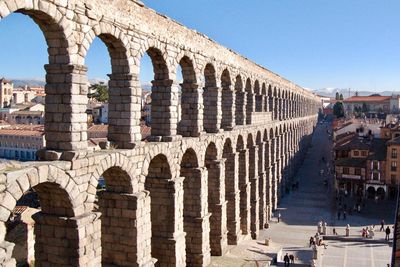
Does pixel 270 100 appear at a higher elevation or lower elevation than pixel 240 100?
higher

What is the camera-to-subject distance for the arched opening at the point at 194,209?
26.1 metres

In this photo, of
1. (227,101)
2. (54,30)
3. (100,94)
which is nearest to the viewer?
(54,30)

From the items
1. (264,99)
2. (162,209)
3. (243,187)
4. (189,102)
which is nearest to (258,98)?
(264,99)

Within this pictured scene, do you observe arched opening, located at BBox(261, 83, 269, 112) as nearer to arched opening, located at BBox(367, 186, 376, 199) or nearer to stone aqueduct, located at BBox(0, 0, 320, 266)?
stone aqueduct, located at BBox(0, 0, 320, 266)

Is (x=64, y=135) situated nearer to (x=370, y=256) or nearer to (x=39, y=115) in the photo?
(x=370, y=256)

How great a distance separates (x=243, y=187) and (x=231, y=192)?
4.02 meters

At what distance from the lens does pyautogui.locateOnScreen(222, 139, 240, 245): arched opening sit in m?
33.9

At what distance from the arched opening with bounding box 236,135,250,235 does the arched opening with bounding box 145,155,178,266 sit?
49.1 ft

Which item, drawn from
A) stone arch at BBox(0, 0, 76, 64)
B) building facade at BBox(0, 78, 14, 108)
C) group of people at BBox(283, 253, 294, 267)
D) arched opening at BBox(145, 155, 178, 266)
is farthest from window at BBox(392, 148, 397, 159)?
building facade at BBox(0, 78, 14, 108)

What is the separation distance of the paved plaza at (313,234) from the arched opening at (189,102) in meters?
8.80

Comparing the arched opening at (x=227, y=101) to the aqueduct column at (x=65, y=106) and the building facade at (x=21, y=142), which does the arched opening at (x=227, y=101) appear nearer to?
the aqueduct column at (x=65, y=106)

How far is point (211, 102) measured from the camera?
1156 inches

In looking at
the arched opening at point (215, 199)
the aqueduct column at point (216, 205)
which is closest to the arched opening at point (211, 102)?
the arched opening at point (215, 199)

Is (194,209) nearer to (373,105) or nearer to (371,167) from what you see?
(371,167)
